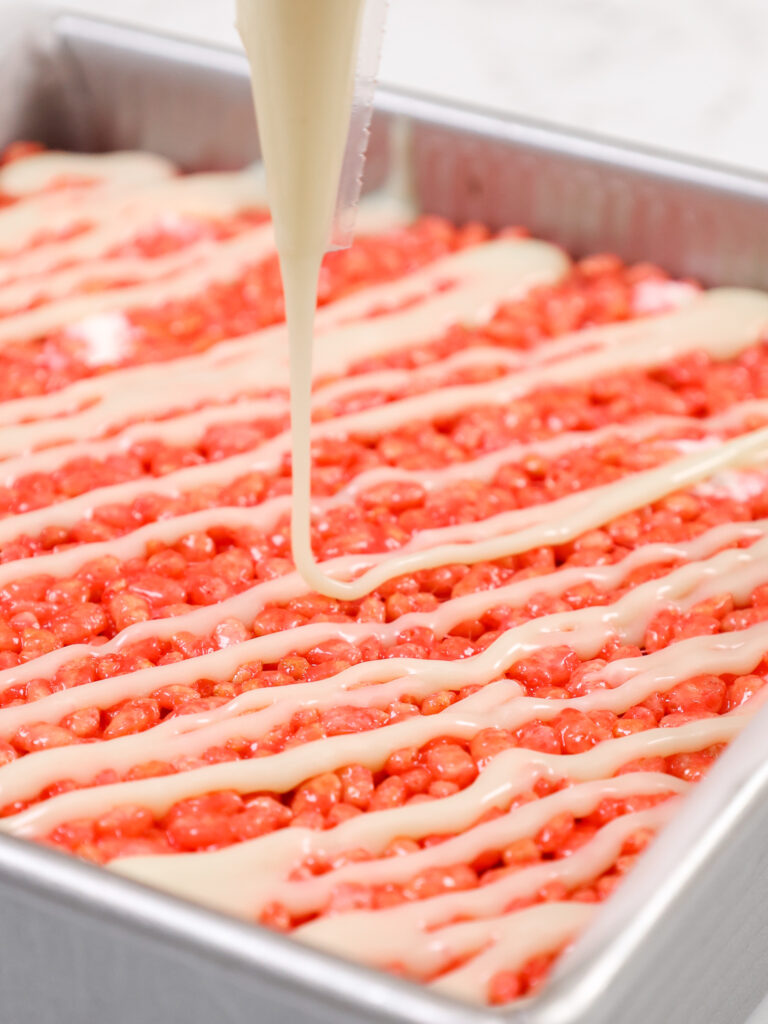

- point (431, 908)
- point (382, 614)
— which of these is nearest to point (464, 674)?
point (382, 614)

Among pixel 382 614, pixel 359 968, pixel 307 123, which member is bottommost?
pixel 382 614

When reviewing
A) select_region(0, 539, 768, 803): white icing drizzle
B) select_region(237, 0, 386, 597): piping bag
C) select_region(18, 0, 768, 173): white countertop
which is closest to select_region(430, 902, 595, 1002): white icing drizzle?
select_region(0, 539, 768, 803): white icing drizzle

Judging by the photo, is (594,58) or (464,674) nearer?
(464,674)

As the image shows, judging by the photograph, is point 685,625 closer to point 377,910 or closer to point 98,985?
point 377,910

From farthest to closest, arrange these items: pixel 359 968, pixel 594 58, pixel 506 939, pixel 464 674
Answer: pixel 594 58 → pixel 464 674 → pixel 506 939 → pixel 359 968

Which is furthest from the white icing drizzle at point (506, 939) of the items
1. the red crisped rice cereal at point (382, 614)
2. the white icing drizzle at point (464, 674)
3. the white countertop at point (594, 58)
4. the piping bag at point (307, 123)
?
the white countertop at point (594, 58)

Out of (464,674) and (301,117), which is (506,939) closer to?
(464,674)

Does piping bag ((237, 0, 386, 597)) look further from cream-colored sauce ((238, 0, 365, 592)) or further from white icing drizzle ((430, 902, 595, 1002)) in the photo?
white icing drizzle ((430, 902, 595, 1002))
